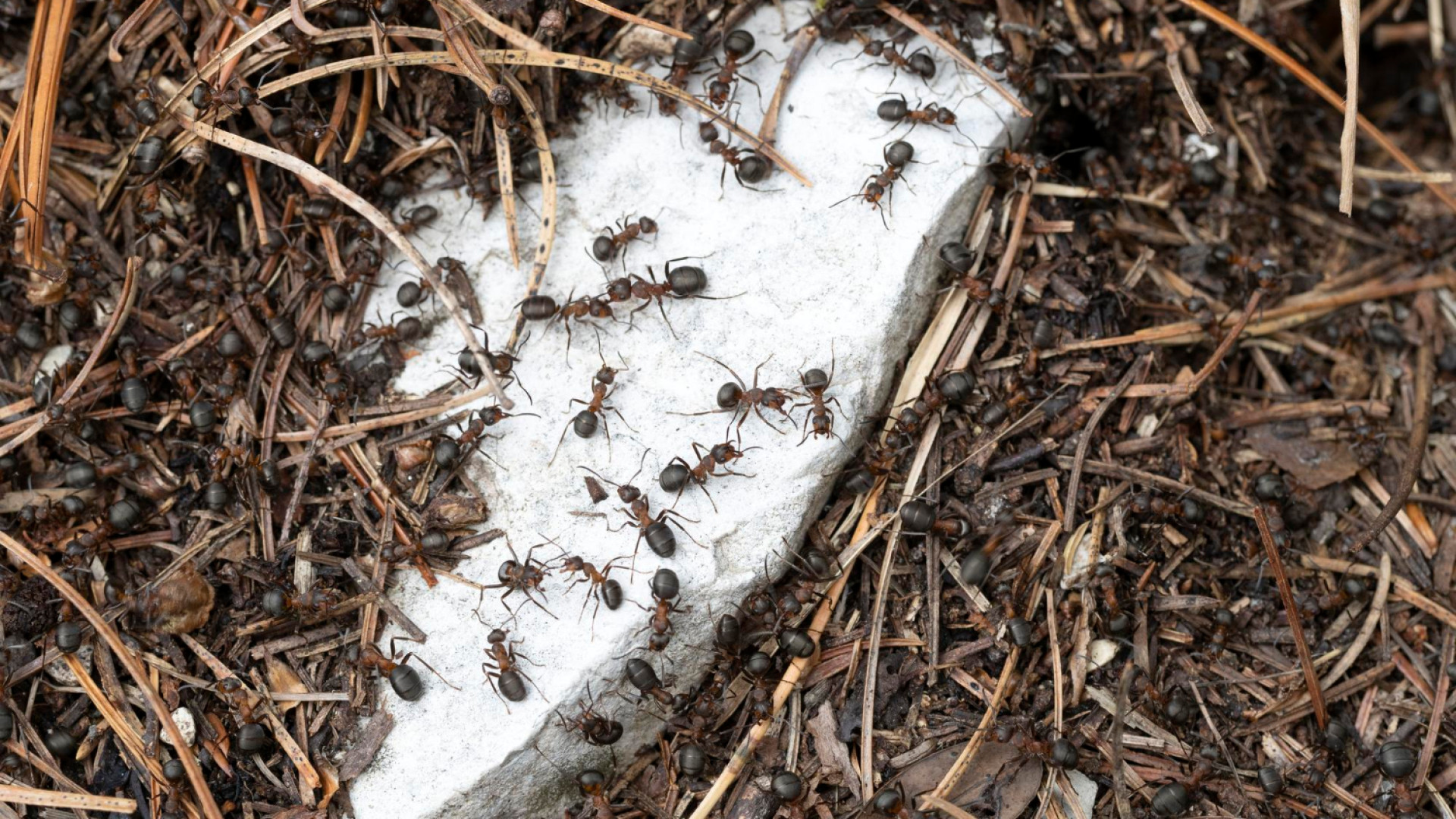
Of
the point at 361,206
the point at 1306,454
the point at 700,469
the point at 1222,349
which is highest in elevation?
the point at 361,206

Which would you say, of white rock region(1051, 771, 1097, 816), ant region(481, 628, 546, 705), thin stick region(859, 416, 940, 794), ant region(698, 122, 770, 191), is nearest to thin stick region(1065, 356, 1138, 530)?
thin stick region(859, 416, 940, 794)

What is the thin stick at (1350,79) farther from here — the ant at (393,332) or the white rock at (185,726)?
the white rock at (185,726)

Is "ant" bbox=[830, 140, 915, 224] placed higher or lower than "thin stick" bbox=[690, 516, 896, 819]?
higher

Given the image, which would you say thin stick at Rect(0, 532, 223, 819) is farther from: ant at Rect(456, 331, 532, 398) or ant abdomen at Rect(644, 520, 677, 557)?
ant abdomen at Rect(644, 520, 677, 557)

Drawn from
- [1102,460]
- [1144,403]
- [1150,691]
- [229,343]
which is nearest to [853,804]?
[1150,691]

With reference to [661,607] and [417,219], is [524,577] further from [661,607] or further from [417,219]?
[417,219]

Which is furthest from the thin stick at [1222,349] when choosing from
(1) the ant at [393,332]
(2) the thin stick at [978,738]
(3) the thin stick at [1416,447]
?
(1) the ant at [393,332]

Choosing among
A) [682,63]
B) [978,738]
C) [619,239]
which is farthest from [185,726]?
[682,63]
